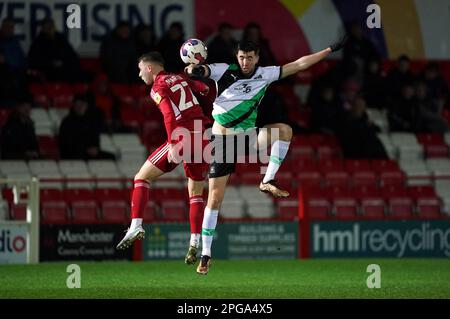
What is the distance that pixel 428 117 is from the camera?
71.8ft

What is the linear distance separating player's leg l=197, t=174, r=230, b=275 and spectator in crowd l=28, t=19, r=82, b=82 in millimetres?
7628

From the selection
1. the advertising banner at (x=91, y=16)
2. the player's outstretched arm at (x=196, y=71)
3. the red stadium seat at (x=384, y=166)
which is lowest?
the red stadium seat at (x=384, y=166)

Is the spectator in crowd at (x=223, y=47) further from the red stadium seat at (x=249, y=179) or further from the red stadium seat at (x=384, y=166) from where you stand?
the red stadium seat at (x=384, y=166)

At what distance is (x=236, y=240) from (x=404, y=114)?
531 cm

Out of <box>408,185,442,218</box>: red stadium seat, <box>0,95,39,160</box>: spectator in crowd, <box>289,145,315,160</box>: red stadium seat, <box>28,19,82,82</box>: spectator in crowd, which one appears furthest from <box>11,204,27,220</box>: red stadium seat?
<box>408,185,442,218</box>: red stadium seat

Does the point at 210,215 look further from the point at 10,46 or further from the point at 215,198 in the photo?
the point at 10,46

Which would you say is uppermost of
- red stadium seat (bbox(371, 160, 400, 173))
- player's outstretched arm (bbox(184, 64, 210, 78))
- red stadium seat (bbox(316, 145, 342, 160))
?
player's outstretched arm (bbox(184, 64, 210, 78))

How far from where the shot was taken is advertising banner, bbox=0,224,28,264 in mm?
16531

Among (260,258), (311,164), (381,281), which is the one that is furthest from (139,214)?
(311,164)

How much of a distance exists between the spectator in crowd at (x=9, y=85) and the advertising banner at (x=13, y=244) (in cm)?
295

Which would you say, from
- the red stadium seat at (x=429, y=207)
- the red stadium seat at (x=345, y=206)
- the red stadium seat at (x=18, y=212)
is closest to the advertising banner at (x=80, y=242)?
the red stadium seat at (x=18, y=212)

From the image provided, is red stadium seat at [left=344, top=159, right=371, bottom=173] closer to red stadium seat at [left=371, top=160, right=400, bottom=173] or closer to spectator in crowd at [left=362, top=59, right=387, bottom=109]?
red stadium seat at [left=371, top=160, right=400, bottom=173]

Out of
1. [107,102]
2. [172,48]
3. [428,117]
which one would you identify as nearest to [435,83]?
[428,117]

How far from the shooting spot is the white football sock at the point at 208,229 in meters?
12.5
